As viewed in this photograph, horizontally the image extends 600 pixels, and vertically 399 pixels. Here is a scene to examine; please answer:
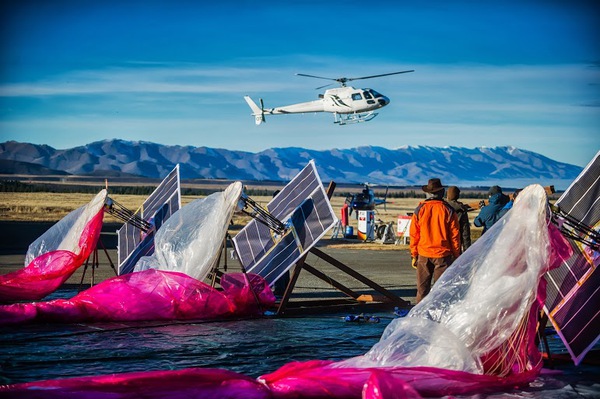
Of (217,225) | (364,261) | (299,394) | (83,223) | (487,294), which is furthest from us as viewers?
(364,261)

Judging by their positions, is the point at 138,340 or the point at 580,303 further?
the point at 138,340

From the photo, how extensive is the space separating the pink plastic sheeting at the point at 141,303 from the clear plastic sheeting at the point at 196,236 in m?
0.57

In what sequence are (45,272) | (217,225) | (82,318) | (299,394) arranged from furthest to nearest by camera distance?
(45,272), (217,225), (82,318), (299,394)

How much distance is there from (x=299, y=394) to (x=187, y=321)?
442cm

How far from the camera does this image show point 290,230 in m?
12.1

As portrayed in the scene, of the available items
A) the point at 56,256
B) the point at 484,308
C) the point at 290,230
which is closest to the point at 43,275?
the point at 56,256

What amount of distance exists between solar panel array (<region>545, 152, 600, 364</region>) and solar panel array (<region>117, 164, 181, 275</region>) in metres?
6.87

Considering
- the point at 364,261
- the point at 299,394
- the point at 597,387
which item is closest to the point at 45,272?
the point at 299,394

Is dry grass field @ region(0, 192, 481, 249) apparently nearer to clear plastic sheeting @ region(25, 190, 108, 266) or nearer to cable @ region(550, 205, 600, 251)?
clear plastic sheeting @ region(25, 190, 108, 266)

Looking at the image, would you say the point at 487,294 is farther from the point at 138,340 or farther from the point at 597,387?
the point at 138,340

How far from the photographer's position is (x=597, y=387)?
7883 mm

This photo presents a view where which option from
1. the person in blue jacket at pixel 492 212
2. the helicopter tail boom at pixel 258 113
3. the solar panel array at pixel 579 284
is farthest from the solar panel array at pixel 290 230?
the helicopter tail boom at pixel 258 113

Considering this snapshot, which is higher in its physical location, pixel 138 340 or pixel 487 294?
pixel 487 294

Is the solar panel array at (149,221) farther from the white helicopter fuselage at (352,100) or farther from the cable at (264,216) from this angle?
the white helicopter fuselage at (352,100)
